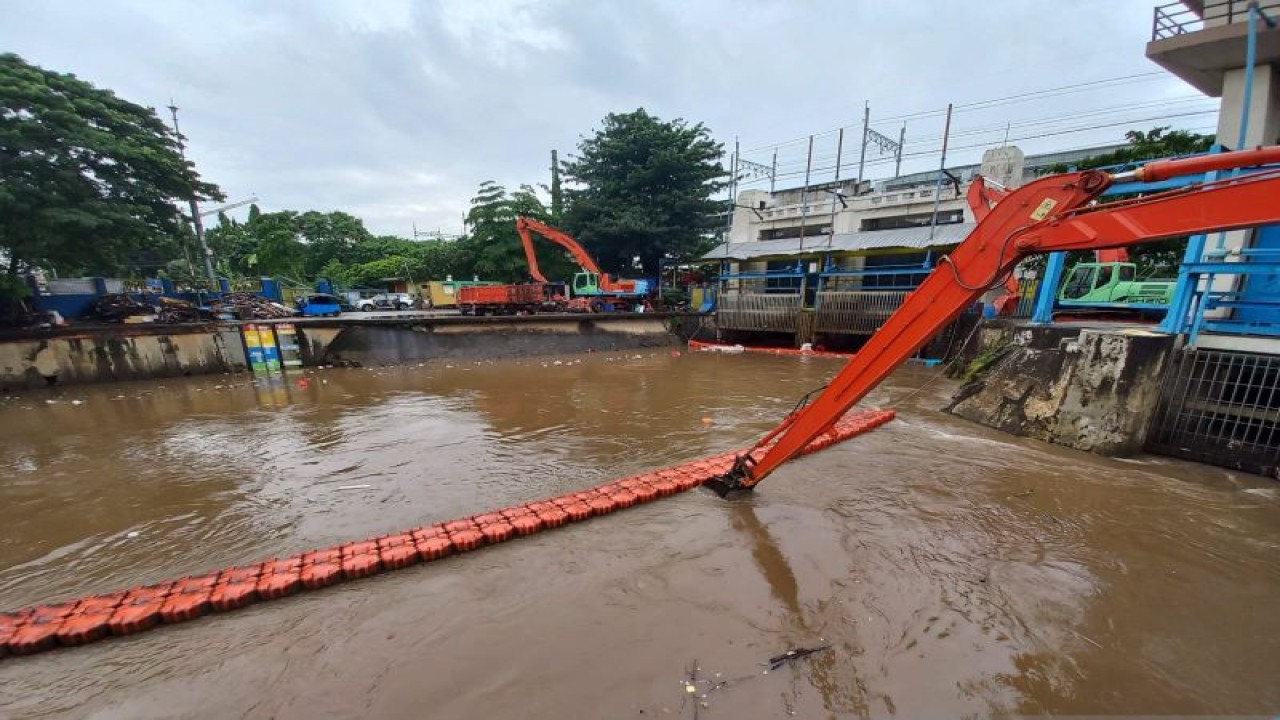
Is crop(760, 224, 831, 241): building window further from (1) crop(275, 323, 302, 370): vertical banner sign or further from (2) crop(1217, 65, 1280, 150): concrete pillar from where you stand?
(1) crop(275, 323, 302, 370): vertical banner sign

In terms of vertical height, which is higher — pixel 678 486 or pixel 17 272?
pixel 17 272

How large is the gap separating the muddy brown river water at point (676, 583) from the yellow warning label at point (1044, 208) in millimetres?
2739

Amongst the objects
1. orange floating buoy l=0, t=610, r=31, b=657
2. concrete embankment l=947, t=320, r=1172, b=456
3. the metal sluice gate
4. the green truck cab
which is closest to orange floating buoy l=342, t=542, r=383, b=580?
the metal sluice gate

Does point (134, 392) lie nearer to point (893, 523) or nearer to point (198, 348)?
point (198, 348)

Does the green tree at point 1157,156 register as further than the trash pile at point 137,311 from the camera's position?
No

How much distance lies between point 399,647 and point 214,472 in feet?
18.2

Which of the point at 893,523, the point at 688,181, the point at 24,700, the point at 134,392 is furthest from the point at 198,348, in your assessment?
the point at 688,181

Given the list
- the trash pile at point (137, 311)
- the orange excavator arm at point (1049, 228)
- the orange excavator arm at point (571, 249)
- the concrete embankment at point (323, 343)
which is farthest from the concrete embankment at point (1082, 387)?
the trash pile at point (137, 311)

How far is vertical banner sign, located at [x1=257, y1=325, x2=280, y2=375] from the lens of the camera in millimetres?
15023

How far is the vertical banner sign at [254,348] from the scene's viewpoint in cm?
1495

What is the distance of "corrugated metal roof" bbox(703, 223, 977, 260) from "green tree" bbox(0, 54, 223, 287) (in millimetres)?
21381

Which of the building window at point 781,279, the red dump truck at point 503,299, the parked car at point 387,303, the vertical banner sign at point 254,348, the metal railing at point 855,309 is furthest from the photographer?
the parked car at point 387,303

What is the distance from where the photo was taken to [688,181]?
89.2 ft

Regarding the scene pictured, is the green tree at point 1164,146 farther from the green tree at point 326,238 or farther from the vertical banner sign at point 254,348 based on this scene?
the green tree at point 326,238
